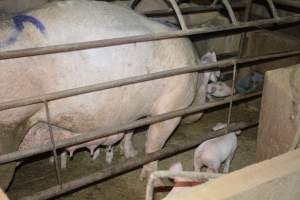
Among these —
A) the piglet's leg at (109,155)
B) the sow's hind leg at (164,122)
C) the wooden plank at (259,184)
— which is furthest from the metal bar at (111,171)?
the wooden plank at (259,184)

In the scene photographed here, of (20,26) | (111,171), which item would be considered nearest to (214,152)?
(111,171)

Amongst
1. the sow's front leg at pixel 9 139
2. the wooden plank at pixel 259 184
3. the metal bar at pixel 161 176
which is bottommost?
the sow's front leg at pixel 9 139

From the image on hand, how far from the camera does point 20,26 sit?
2543 mm

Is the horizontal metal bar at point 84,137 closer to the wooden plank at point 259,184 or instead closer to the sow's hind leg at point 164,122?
the sow's hind leg at point 164,122

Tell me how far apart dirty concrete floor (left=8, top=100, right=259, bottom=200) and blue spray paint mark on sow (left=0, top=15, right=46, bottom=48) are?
4.93 feet

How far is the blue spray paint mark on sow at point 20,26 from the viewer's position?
96.9 inches

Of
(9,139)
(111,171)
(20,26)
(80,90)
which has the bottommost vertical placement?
(111,171)

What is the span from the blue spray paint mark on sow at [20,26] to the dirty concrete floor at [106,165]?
1.50 meters

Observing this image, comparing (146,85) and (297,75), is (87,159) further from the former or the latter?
(297,75)

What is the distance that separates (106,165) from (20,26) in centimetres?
177

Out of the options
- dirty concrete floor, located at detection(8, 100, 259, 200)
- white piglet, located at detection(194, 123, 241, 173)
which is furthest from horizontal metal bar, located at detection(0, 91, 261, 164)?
dirty concrete floor, located at detection(8, 100, 259, 200)

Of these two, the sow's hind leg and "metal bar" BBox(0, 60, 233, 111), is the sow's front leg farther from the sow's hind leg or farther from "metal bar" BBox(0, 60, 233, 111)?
the sow's hind leg

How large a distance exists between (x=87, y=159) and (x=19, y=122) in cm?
140

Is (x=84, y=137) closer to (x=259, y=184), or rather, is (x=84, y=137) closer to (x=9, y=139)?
(x=9, y=139)
